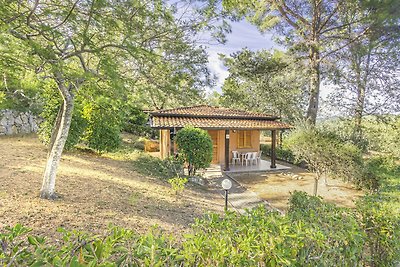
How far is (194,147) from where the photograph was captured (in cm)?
1155

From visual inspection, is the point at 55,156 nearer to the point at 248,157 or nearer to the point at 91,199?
the point at 91,199

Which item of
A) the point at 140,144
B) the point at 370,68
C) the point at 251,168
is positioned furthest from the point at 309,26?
the point at 140,144

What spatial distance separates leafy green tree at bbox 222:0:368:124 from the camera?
14156 mm

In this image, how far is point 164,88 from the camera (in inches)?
209

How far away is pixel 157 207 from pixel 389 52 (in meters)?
15.7

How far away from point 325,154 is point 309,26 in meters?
9.14

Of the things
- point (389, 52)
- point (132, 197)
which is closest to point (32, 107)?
point (132, 197)

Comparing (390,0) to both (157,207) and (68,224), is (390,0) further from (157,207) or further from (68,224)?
(68,224)

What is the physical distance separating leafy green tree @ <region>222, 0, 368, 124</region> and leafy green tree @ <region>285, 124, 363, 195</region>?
4.22 metres

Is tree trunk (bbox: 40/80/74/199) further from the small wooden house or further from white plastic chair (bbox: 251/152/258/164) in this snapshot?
white plastic chair (bbox: 251/152/258/164)

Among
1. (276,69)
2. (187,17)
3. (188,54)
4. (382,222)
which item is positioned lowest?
(382,222)

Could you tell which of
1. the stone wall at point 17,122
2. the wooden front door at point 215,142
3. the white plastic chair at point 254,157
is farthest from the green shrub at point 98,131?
the white plastic chair at point 254,157

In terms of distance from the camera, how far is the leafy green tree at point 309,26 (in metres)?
14.2

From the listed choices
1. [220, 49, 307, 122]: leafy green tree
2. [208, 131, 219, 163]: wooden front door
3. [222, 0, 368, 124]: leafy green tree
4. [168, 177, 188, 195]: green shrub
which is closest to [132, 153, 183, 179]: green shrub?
[168, 177, 188, 195]: green shrub
